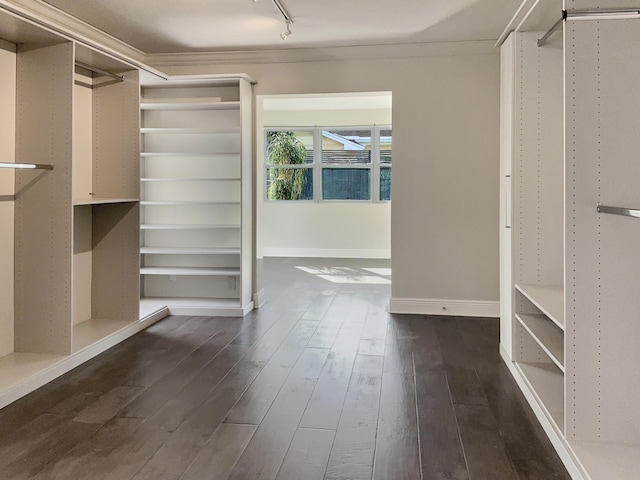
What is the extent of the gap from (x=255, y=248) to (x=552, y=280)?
9.45ft

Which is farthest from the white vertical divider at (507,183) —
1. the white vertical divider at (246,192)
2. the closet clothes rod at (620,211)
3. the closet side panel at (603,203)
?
the white vertical divider at (246,192)

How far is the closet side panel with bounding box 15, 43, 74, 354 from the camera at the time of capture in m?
3.31

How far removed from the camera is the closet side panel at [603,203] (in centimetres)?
214

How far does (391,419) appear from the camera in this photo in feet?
8.64

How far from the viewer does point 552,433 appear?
2377 millimetres

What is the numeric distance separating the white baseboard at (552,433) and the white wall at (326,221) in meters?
6.13

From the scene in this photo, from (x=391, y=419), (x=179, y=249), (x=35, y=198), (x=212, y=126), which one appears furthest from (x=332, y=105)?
(x=391, y=419)

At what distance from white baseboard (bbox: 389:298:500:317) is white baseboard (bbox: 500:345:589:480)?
5.23 feet

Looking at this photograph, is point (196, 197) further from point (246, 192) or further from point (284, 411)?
point (284, 411)

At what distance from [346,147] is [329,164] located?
43 centimetres

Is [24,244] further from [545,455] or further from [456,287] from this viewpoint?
[456,287]

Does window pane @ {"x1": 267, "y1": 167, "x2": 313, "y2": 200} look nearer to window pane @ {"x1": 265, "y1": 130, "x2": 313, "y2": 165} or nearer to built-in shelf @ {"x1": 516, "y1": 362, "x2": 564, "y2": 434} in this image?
window pane @ {"x1": 265, "y1": 130, "x2": 313, "y2": 165}

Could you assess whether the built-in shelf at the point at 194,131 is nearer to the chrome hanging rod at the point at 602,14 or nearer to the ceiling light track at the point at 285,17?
the ceiling light track at the point at 285,17

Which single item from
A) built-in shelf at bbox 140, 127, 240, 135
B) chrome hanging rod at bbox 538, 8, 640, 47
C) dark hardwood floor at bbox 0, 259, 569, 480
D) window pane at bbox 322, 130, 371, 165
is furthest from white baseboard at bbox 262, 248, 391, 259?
chrome hanging rod at bbox 538, 8, 640, 47
